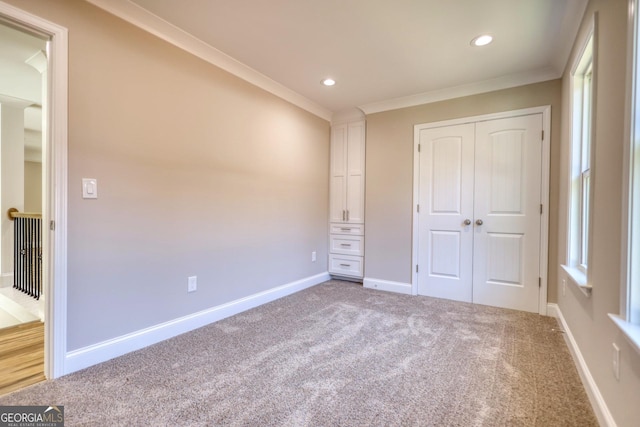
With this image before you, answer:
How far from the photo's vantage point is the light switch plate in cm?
188

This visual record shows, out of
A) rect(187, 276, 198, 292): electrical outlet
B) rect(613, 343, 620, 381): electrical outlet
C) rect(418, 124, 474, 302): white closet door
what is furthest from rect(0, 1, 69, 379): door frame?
rect(418, 124, 474, 302): white closet door

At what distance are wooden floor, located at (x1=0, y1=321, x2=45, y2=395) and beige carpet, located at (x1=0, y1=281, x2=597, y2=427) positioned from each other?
169 millimetres

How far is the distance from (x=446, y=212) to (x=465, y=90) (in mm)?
1371

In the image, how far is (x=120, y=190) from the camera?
2.05 meters

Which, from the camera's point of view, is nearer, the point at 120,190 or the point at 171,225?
the point at 120,190

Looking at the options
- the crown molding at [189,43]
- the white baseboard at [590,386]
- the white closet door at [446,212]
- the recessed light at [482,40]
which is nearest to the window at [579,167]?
the white baseboard at [590,386]

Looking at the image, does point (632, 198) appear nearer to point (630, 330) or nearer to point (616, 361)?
point (630, 330)

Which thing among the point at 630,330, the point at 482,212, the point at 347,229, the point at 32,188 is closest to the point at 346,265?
the point at 347,229

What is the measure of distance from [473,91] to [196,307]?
357 cm

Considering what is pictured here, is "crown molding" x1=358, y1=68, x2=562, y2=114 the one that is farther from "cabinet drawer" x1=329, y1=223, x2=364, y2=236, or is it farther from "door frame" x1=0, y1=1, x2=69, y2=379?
"door frame" x1=0, y1=1, x2=69, y2=379

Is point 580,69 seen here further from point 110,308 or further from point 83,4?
point 110,308

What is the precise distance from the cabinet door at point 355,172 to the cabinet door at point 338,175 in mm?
64

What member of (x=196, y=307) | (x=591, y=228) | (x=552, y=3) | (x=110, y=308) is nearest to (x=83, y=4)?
(x=110, y=308)

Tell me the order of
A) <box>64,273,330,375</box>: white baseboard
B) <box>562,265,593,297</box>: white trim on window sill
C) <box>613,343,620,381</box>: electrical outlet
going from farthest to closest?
1. <box>64,273,330,375</box>: white baseboard
2. <box>562,265,593,297</box>: white trim on window sill
3. <box>613,343,620,381</box>: electrical outlet
